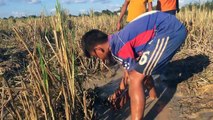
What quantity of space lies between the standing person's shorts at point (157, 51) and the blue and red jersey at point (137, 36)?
0.10 feet

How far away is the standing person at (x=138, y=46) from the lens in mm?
3395

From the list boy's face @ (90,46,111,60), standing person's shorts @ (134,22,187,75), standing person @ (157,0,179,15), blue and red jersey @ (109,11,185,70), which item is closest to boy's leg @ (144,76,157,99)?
standing person's shorts @ (134,22,187,75)

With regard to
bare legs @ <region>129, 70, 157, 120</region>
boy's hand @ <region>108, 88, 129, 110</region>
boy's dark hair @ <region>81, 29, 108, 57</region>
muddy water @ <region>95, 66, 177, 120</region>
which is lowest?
muddy water @ <region>95, 66, 177, 120</region>

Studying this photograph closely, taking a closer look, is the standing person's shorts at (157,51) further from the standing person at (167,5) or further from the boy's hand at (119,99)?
the standing person at (167,5)

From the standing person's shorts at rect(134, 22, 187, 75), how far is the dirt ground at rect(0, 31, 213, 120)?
652 millimetres

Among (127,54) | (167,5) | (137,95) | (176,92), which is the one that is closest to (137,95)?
(137,95)

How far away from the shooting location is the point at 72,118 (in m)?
3.32

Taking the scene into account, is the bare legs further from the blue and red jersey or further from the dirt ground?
the dirt ground

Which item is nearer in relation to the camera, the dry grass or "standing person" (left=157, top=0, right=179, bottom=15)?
the dry grass

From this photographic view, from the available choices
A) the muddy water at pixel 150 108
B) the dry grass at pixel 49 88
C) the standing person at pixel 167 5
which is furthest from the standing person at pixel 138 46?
the standing person at pixel 167 5

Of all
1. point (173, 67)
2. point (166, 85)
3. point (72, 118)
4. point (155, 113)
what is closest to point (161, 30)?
point (155, 113)

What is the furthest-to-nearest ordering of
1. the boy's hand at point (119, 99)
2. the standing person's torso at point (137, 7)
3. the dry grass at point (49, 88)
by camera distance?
the standing person's torso at point (137, 7), the boy's hand at point (119, 99), the dry grass at point (49, 88)

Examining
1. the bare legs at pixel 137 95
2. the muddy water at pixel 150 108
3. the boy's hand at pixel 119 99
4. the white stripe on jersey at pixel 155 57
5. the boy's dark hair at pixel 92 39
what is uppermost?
the boy's dark hair at pixel 92 39

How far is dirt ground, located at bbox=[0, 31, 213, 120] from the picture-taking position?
152 inches
